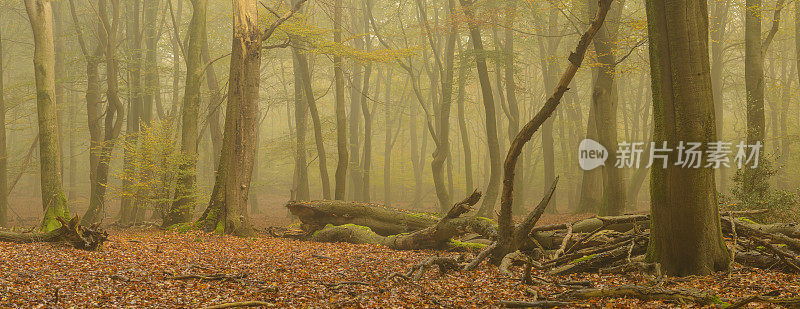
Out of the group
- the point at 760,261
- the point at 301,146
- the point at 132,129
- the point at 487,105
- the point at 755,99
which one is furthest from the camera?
the point at 301,146

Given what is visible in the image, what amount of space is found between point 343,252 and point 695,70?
248 inches

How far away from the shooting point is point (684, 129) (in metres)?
5.50

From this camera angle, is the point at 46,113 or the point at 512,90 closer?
the point at 46,113

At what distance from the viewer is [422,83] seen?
115 ft

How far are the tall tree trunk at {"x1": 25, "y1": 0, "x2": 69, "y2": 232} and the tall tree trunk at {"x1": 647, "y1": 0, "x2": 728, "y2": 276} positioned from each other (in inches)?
420

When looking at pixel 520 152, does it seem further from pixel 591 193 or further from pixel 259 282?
pixel 591 193

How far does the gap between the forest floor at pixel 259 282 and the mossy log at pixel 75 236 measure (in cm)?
20

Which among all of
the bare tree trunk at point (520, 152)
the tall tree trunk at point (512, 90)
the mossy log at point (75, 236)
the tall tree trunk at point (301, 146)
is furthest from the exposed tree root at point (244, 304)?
the tall tree trunk at point (301, 146)

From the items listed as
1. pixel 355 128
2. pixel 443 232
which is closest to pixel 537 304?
pixel 443 232

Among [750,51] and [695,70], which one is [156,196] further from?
[750,51]

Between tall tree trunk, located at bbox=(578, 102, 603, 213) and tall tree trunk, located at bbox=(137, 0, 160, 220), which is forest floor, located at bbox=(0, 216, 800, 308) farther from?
tall tree trunk, located at bbox=(578, 102, 603, 213)

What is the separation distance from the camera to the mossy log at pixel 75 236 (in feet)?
26.0

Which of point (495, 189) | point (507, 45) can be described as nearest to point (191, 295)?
point (495, 189)

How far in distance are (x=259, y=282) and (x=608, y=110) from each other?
1144cm
